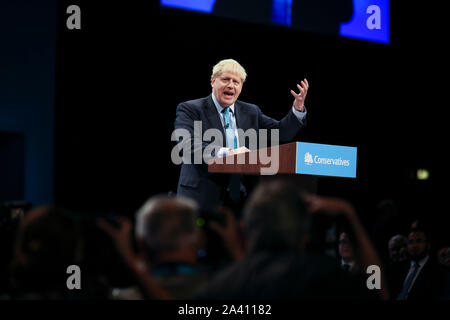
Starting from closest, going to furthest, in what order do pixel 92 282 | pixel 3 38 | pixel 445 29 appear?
1. pixel 92 282
2. pixel 3 38
3. pixel 445 29

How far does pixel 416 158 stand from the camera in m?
6.50

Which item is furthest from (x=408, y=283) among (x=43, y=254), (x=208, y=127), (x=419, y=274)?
(x=43, y=254)

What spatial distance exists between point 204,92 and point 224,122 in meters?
1.81

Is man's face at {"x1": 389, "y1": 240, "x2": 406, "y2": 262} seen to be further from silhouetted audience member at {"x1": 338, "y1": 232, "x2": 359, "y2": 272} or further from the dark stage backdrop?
the dark stage backdrop

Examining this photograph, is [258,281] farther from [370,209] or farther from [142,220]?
[370,209]

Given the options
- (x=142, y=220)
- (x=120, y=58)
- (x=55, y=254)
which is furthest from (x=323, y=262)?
(x=120, y=58)

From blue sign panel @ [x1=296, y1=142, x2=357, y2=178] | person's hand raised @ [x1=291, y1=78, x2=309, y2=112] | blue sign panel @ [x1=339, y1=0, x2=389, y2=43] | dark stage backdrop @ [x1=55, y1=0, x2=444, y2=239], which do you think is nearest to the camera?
blue sign panel @ [x1=296, y1=142, x2=357, y2=178]

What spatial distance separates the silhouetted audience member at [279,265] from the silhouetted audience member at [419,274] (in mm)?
2121

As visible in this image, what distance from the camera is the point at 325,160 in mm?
2852

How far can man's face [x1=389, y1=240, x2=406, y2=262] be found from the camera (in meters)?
3.91

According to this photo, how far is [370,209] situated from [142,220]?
3916mm

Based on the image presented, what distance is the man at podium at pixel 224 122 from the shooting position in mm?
3471

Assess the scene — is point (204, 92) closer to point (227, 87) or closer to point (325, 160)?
point (227, 87)

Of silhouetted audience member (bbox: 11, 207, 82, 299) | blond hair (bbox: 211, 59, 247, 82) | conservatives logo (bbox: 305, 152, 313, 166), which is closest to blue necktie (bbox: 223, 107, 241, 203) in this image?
blond hair (bbox: 211, 59, 247, 82)
